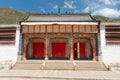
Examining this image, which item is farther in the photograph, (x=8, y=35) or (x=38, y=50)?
(x=38, y=50)

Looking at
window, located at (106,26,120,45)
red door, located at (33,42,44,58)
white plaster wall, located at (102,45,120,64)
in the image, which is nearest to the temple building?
red door, located at (33,42,44,58)

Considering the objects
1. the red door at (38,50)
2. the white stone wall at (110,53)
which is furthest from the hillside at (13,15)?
the white stone wall at (110,53)

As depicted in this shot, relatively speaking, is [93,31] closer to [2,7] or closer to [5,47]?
[5,47]

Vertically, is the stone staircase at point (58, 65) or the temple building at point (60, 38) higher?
the temple building at point (60, 38)

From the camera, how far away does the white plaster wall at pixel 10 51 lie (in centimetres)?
2067

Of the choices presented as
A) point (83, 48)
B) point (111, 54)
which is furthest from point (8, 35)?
point (111, 54)

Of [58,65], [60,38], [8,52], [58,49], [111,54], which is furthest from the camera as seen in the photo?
[58,49]

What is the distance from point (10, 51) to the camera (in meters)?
20.8

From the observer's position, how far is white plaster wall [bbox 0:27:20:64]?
20.7 m

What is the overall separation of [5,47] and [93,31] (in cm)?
987

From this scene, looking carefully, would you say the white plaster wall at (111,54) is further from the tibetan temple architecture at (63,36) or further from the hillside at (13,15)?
the hillside at (13,15)

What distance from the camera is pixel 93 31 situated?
20312 mm

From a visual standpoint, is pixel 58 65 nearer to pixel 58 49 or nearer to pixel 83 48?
pixel 58 49

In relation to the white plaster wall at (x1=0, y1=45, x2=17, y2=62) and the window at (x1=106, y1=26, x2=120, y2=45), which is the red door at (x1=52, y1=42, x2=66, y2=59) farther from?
the window at (x1=106, y1=26, x2=120, y2=45)
